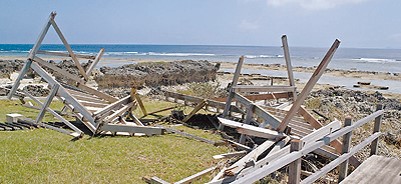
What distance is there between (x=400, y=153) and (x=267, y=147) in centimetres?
485

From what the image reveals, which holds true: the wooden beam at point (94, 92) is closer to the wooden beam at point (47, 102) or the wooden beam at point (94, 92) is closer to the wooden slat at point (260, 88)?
the wooden beam at point (47, 102)

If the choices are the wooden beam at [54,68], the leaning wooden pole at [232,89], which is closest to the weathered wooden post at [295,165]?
the leaning wooden pole at [232,89]

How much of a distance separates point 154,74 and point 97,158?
15747mm

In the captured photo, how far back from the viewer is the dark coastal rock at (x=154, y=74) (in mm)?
21188

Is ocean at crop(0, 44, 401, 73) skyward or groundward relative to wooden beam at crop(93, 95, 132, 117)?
groundward

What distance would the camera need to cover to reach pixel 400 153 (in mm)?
9273

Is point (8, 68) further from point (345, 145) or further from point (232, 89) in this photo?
point (345, 145)

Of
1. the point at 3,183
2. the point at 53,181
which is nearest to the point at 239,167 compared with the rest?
the point at 53,181

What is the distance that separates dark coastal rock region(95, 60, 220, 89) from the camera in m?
21.2

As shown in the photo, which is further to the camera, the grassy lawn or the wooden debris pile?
the grassy lawn

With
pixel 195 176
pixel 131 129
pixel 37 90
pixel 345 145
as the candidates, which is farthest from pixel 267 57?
pixel 345 145

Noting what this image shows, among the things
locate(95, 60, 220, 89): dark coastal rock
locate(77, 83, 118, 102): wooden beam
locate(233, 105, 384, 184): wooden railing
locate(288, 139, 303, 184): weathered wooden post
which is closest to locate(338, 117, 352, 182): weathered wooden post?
locate(233, 105, 384, 184): wooden railing

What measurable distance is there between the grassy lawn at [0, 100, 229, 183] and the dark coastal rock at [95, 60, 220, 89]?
11.9 meters

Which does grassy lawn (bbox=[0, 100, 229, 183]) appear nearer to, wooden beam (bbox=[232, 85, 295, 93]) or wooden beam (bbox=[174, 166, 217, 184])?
wooden beam (bbox=[174, 166, 217, 184])
